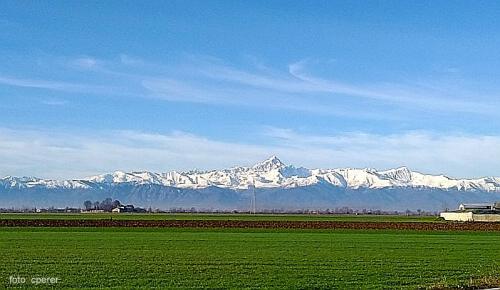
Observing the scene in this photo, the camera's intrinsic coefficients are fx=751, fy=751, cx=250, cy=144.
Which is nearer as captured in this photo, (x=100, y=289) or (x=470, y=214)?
(x=100, y=289)

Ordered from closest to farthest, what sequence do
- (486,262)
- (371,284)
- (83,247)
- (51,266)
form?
(371,284), (51,266), (486,262), (83,247)

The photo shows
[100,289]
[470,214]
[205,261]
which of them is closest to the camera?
[100,289]

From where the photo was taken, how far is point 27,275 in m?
28.8

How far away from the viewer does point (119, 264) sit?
34.6m

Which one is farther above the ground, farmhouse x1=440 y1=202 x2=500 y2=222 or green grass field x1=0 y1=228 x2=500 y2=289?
farmhouse x1=440 y1=202 x2=500 y2=222

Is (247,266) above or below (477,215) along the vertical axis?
below

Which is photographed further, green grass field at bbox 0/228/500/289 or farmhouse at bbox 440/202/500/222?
farmhouse at bbox 440/202/500/222

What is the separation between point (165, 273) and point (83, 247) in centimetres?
1908

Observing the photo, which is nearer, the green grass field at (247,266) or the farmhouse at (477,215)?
the green grass field at (247,266)

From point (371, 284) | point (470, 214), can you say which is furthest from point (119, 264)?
point (470, 214)

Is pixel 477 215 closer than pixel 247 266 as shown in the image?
No

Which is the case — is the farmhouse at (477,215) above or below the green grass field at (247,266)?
above

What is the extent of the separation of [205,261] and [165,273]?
7.07 metres

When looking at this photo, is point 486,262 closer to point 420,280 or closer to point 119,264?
point 420,280
